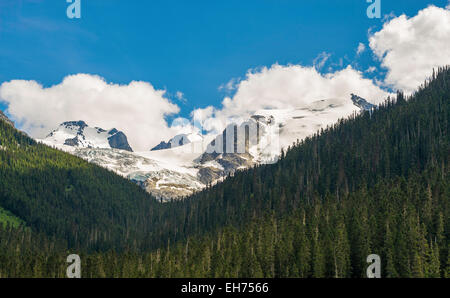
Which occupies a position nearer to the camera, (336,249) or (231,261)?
(336,249)

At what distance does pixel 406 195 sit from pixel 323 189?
6328cm

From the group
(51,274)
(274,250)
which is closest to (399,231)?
(274,250)

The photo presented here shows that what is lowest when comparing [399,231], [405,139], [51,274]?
[51,274]

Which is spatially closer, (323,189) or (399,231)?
(399,231)

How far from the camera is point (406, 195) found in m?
135

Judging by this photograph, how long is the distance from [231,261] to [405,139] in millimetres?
119084

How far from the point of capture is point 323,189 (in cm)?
19725

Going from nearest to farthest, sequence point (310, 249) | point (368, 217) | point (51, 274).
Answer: point (310, 249) → point (368, 217) → point (51, 274)
